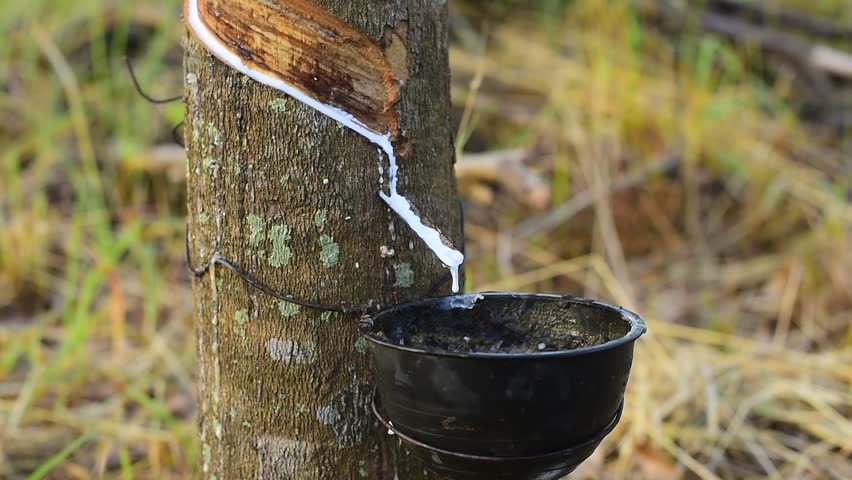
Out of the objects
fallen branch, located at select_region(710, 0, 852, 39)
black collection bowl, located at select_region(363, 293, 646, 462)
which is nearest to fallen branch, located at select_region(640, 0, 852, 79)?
fallen branch, located at select_region(710, 0, 852, 39)

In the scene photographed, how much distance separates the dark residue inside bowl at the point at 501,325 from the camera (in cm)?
135

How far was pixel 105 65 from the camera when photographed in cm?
472

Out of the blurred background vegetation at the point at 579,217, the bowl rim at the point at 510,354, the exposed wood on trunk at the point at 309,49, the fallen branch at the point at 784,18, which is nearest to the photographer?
the bowl rim at the point at 510,354

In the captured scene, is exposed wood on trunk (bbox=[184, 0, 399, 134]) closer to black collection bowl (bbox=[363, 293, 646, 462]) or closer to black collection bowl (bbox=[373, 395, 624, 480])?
black collection bowl (bbox=[363, 293, 646, 462])

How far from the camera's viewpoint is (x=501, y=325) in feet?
4.70

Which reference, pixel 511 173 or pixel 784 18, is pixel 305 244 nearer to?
pixel 511 173

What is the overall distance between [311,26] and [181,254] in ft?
9.25

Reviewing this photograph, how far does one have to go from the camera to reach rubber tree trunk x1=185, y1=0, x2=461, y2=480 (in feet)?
4.48

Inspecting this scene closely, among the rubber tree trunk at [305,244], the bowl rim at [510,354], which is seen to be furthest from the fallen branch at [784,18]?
the bowl rim at [510,354]

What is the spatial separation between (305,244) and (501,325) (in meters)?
0.37

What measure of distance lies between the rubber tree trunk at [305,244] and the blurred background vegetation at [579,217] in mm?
639

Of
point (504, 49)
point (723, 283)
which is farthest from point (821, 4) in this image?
point (723, 283)

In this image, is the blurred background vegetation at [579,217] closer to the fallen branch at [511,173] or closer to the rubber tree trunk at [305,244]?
the fallen branch at [511,173]

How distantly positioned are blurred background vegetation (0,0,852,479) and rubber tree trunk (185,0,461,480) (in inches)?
25.1
